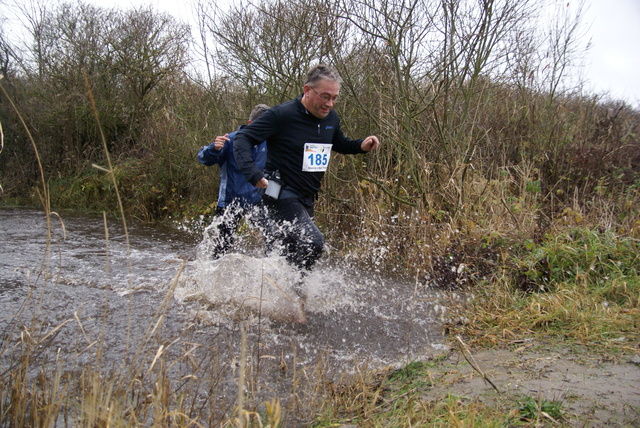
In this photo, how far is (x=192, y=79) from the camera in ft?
35.4

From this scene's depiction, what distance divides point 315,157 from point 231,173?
123 cm

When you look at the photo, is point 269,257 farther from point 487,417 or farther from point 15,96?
point 15,96

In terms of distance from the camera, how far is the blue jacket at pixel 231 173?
519cm

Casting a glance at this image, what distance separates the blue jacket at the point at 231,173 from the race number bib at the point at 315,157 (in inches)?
35.1

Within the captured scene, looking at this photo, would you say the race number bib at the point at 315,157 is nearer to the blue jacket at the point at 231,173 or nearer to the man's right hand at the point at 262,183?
the man's right hand at the point at 262,183

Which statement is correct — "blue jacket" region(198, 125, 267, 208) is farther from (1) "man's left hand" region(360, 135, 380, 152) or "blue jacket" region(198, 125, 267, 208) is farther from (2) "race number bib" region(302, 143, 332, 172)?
(1) "man's left hand" region(360, 135, 380, 152)

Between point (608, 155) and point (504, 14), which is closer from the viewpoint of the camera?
point (504, 14)

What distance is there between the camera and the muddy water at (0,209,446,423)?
301 centimetres

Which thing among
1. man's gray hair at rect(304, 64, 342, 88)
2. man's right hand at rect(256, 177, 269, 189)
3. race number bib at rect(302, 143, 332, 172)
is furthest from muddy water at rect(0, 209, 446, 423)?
man's gray hair at rect(304, 64, 342, 88)

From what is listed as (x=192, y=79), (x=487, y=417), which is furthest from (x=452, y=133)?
(x=192, y=79)

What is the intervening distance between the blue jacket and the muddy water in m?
0.68

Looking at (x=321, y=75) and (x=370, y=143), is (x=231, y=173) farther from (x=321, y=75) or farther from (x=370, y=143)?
(x=321, y=75)

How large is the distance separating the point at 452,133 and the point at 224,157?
337cm

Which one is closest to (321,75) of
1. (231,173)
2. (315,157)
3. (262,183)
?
(315,157)
